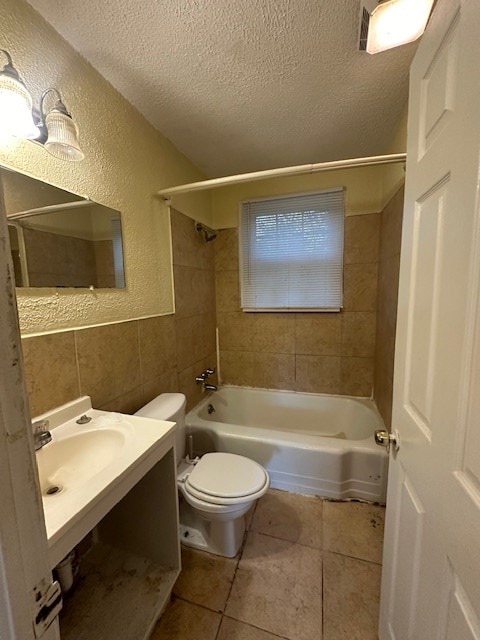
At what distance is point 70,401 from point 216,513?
0.82 meters

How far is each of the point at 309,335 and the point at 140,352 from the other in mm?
1441

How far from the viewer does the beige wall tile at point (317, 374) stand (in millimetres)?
2314

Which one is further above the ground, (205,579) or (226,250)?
(226,250)

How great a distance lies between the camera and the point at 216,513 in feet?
4.00

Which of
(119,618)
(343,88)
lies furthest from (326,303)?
(119,618)

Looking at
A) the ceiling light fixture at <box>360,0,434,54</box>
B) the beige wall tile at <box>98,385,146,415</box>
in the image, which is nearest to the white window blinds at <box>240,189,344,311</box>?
the ceiling light fixture at <box>360,0,434,54</box>

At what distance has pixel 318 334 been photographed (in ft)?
7.61

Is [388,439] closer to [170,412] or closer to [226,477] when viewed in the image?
[226,477]

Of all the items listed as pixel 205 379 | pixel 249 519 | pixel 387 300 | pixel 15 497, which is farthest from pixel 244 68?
pixel 249 519

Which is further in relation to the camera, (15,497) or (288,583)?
(288,583)

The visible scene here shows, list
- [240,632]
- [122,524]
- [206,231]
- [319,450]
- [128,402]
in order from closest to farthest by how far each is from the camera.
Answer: [240,632] < [122,524] < [128,402] < [319,450] < [206,231]

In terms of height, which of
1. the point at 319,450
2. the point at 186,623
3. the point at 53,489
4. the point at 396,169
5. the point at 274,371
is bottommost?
the point at 186,623

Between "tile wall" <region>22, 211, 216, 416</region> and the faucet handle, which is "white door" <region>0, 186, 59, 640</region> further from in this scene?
"tile wall" <region>22, 211, 216, 416</region>

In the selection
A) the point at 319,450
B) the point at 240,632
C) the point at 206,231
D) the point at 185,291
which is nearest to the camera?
the point at 240,632
